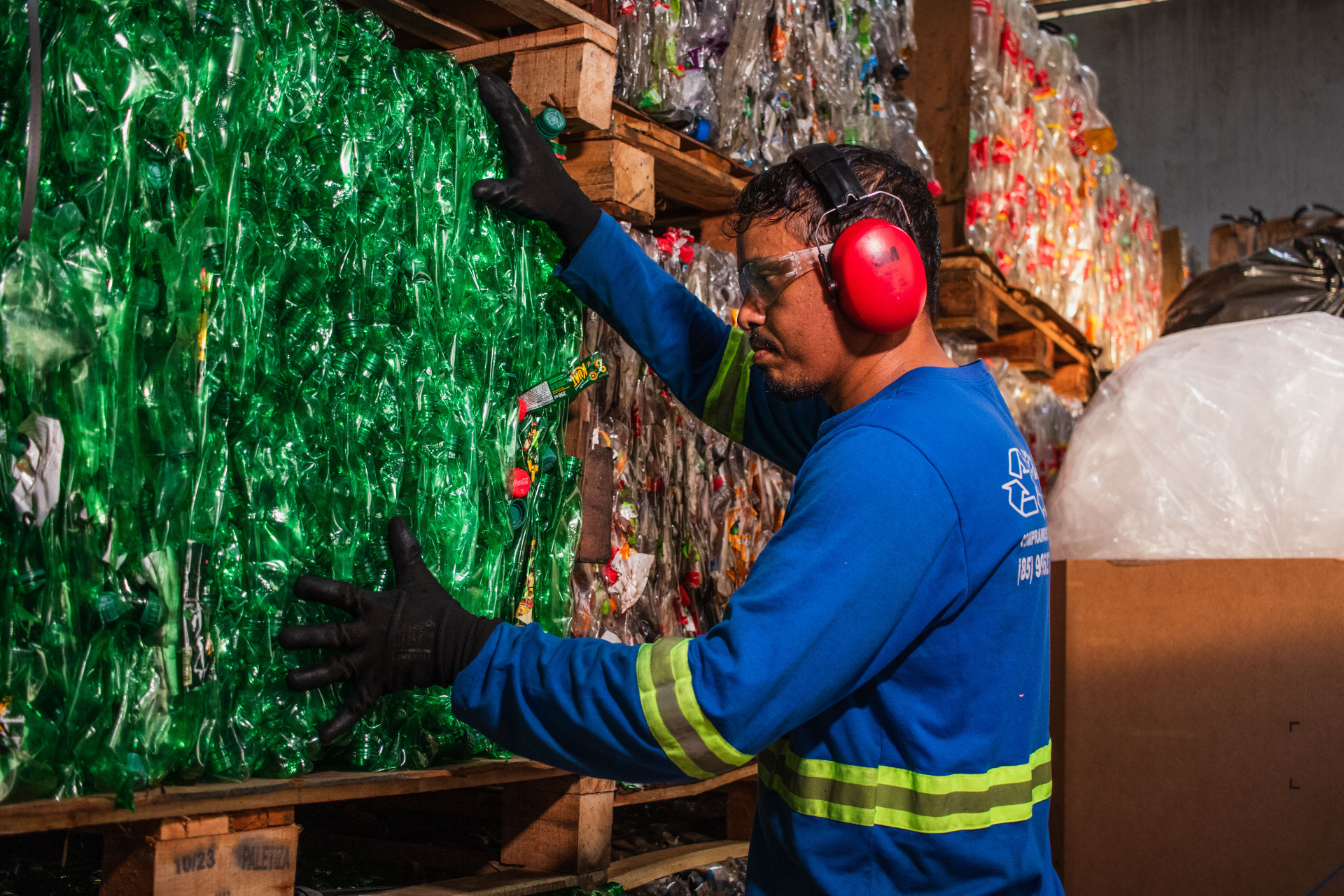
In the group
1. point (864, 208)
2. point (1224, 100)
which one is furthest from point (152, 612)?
point (1224, 100)

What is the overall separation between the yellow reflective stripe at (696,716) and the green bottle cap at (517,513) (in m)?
0.56

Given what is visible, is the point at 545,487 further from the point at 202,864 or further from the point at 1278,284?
the point at 1278,284

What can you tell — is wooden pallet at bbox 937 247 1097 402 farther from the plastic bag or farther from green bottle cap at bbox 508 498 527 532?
green bottle cap at bbox 508 498 527 532

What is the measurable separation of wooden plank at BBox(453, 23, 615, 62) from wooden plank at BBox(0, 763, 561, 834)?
1.33 m

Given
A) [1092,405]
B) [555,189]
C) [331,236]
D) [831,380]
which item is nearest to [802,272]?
[831,380]

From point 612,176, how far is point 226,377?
1.02m

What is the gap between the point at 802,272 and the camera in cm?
184

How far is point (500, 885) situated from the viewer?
6.40 ft

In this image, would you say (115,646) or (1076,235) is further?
(1076,235)

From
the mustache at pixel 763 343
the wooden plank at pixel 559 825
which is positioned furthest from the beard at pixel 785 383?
the wooden plank at pixel 559 825

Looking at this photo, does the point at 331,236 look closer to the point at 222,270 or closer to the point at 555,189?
the point at 222,270

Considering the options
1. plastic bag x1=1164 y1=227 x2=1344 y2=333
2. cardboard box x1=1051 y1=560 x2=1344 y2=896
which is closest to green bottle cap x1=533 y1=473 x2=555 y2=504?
cardboard box x1=1051 y1=560 x2=1344 y2=896

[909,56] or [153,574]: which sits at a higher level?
[909,56]

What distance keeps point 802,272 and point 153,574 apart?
1.06 m
